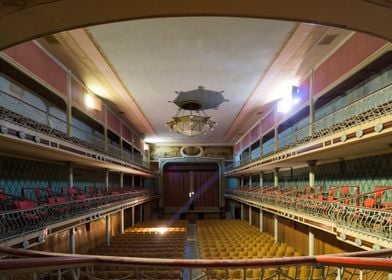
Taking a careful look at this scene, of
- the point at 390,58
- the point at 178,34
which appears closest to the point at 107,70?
the point at 178,34

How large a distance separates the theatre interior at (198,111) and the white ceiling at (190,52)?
0.06m

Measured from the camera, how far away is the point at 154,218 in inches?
1173

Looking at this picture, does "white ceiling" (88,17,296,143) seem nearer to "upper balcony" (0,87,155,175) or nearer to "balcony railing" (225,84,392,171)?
"balcony railing" (225,84,392,171)

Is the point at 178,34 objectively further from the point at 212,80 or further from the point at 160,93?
the point at 160,93

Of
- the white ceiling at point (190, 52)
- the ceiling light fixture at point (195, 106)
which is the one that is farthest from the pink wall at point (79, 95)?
the ceiling light fixture at point (195, 106)

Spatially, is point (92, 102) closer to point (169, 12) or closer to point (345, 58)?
point (345, 58)

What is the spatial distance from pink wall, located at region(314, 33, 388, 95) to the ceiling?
266 mm

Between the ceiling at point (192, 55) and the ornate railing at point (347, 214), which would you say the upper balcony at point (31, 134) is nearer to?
the ceiling at point (192, 55)

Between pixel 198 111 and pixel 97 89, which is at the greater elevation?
pixel 97 89

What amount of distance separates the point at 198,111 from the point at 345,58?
8517 mm

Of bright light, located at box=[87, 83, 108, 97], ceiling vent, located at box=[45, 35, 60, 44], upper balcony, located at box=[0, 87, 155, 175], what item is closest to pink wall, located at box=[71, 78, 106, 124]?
bright light, located at box=[87, 83, 108, 97]

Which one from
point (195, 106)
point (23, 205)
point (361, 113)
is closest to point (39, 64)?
point (23, 205)

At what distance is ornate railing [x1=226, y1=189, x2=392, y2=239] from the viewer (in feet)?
19.9

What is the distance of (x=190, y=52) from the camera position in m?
9.44
